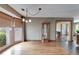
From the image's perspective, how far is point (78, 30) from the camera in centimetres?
485

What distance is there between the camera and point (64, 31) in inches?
187

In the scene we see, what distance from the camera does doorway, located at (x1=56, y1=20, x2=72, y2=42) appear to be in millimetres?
4568

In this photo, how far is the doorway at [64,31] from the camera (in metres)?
4.57

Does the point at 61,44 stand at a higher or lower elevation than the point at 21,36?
lower

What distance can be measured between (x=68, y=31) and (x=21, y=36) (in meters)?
1.70

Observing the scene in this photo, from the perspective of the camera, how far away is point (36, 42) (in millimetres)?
4512
